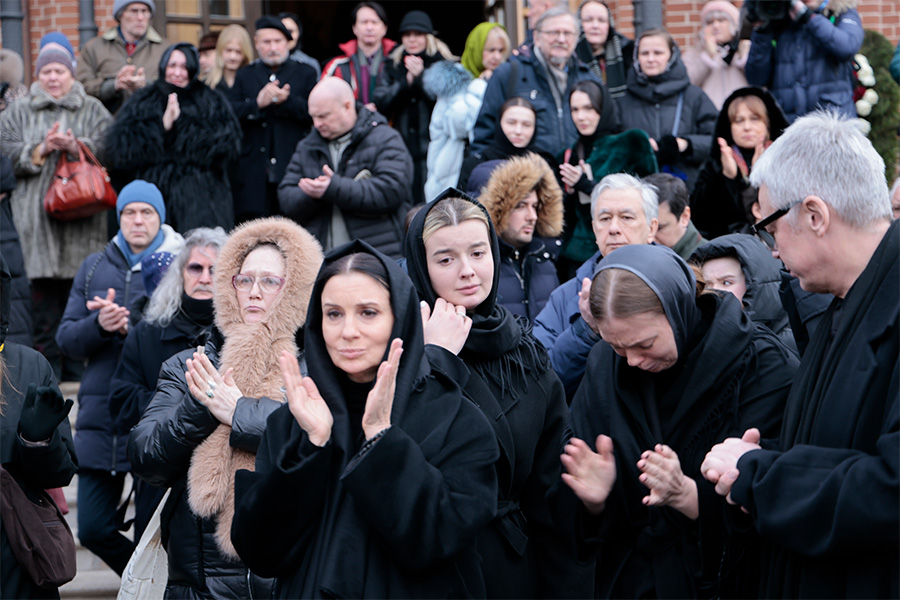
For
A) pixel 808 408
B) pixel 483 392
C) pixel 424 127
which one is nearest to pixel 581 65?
pixel 424 127

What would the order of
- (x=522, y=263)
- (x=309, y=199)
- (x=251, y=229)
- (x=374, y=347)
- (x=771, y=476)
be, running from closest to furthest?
(x=771, y=476)
(x=374, y=347)
(x=251, y=229)
(x=522, y=263)
(x=309, y=199)

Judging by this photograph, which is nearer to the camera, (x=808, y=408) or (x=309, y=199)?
(x=808, y=408)

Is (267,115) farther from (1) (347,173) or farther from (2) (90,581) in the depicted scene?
(2) (90,581)

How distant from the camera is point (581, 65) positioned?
688 centimetres

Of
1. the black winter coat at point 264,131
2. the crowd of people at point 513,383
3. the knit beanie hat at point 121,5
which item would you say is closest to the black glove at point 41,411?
the crowd of people at point 513,383

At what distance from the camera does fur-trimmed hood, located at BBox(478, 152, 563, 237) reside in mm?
5090

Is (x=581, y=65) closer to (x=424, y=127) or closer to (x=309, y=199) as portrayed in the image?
(x=424, y=127)

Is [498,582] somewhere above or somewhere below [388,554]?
below

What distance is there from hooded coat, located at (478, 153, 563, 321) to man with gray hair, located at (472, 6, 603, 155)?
148cm

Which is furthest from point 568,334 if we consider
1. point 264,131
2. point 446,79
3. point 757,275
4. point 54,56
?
point 54,56

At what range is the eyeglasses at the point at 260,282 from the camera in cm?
371

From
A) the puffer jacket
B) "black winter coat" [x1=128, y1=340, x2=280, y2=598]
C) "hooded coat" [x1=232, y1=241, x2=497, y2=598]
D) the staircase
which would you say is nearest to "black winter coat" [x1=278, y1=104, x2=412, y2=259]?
the puffer jacket

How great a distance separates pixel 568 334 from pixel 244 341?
1.30 meters

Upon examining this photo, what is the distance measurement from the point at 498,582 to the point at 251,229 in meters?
1.71
